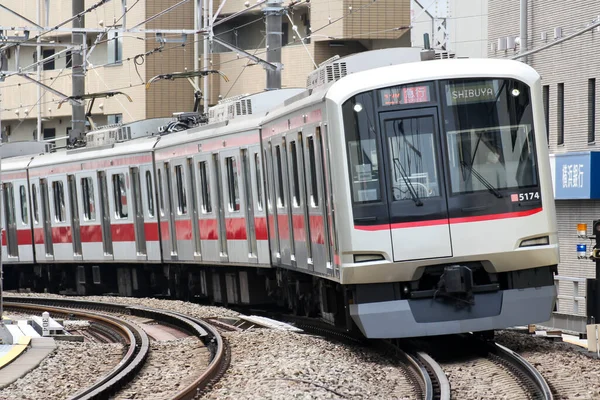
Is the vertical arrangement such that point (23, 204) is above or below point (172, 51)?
below

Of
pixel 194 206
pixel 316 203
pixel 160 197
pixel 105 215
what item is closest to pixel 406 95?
pixel 316 203

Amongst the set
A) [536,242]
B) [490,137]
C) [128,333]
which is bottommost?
[128,333]

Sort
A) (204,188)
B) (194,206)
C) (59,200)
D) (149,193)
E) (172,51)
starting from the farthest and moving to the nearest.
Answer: (172,51) → (59,200) → (149,193) → (194,206) → (204,188)

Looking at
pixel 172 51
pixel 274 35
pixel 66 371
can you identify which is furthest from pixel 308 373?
pixel 172 51

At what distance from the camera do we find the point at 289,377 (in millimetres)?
11727

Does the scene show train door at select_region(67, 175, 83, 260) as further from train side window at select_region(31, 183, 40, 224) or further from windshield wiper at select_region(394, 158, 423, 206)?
windshield wiper at select_region(394, 158, 423, 206)

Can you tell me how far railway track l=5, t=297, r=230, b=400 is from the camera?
11.7m

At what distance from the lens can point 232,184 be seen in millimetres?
19625

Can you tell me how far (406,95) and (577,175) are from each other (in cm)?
1114

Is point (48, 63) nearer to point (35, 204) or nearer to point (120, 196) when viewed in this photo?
point (35, 204)

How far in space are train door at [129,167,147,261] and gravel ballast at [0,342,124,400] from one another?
801 cm

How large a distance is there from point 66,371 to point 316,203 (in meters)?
2.99

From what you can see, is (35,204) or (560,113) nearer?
(560,113)

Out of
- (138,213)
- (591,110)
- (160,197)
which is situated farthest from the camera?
(138,213)
